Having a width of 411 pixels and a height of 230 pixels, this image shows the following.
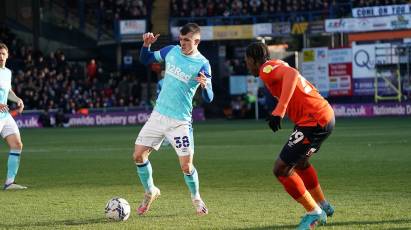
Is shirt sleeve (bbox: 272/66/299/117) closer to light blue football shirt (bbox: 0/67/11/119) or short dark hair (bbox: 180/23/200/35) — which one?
short dark hair (bbox: 180/23/200/35)

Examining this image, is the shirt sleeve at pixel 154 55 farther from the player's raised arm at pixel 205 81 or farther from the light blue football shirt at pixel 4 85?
the light blue football shirt at pixel 4 85

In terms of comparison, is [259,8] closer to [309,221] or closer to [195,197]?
[195,197]

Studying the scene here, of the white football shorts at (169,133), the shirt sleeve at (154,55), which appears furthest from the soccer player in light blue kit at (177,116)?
the shirt sleeve at (154,55)

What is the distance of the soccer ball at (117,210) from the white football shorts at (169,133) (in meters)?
1.08

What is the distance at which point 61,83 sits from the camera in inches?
1900

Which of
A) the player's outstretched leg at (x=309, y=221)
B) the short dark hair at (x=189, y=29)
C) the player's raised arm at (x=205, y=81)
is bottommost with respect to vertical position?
the player's outstretched leg at (x=309, y=221)

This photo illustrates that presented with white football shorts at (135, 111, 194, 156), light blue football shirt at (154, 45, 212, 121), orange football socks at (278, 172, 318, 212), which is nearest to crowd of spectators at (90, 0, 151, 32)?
light blue football shirt at (154, 45, 212, 121)

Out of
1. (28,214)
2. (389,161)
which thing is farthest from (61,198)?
(389,161)

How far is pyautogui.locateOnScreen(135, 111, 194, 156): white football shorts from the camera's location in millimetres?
12195

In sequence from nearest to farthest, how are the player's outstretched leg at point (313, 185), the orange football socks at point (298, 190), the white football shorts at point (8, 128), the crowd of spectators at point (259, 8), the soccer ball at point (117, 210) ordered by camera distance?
the orange football socks at point (298, 190)
the player's outstretched leg at point (313, 185)
the soccer ball at point (117, 210)
the white football shorts at point (8, 128)
the crowd of spectators at point (259, 8)

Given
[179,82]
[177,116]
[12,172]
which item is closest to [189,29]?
[179,82]

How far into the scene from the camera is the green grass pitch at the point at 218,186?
1127 cm

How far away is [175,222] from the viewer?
1118 cm

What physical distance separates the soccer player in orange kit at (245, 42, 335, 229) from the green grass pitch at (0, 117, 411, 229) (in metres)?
0.43
